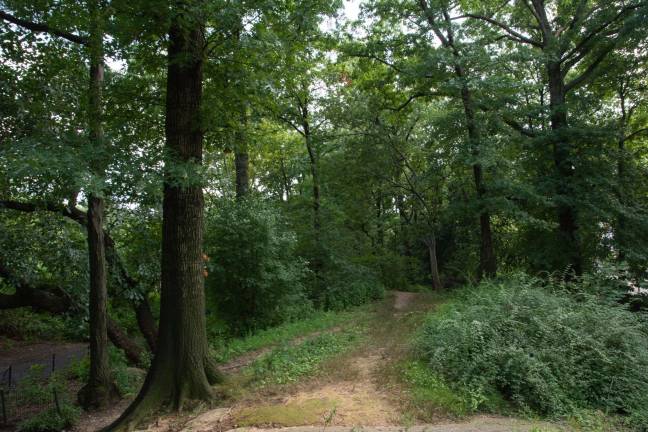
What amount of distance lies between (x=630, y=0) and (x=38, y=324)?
24.7 metres

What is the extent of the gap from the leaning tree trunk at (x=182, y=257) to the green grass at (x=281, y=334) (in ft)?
9.68

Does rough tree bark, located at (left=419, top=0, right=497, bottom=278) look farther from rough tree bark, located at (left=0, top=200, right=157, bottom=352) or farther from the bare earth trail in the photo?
rough tree bark, located at (left=0, top=200, right=157, bottom=352)

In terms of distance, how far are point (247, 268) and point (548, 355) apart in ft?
26.0

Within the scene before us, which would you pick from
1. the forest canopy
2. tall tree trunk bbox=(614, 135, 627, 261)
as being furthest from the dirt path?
tall tree trunk bbox=(614, 135, 627, 261)

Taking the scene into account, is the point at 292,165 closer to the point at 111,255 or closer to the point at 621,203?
the point at 111,255

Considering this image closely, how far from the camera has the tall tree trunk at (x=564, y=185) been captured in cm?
1439

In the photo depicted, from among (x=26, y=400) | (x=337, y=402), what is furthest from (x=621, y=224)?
(x=26, y=400)

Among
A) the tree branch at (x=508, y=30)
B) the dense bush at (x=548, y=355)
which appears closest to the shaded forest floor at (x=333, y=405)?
the dense bush at (x=548, y=355)

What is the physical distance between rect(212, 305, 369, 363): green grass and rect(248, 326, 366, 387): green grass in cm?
109

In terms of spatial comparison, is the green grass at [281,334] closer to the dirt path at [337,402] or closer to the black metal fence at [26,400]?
the dirt path at [337,402]

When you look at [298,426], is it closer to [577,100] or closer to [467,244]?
[577,100]

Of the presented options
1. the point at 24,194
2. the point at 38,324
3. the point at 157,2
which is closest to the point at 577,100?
the point at 157,2

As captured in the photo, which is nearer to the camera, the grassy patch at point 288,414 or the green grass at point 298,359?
the grassy patch at point 288,414

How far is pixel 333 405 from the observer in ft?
18.1
